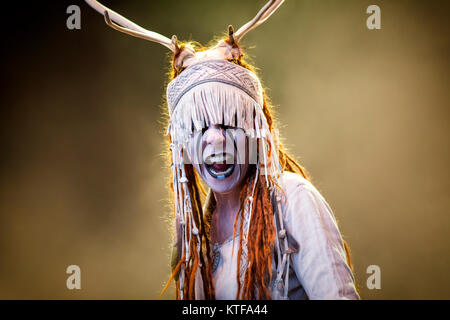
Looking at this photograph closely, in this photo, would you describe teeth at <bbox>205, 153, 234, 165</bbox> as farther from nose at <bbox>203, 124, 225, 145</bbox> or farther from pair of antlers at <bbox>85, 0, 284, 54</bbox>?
pair of antlers at <bbox>85, 0, 284, 54</bbox>

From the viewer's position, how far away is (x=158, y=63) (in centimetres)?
189

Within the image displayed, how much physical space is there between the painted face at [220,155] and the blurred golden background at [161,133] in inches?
21.0

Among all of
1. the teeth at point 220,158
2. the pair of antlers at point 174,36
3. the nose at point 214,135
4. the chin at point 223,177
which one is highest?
the pair of antlers at point 174,36

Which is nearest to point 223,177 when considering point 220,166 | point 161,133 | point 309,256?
point 220,166

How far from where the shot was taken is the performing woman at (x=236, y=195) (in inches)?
41.3

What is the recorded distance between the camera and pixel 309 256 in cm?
101

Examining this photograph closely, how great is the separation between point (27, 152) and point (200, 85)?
1160mm

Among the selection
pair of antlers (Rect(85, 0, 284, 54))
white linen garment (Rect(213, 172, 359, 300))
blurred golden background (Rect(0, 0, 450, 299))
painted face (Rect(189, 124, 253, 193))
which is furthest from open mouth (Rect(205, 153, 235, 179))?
blurred golden background (Rect(0, 0, 450, 299))

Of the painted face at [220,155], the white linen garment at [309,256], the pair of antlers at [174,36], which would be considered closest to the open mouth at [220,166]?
the painted face at [220,155]

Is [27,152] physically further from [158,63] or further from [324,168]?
[324,168]

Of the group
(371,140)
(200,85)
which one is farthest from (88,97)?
(371,140)

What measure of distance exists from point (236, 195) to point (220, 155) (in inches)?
6.2

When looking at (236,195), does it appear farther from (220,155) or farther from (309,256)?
(309,256)

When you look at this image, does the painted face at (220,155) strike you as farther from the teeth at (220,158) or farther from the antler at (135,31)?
the antler at (135,31)
